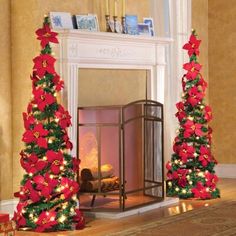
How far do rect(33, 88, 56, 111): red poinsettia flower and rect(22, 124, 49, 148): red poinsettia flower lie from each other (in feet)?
0.61

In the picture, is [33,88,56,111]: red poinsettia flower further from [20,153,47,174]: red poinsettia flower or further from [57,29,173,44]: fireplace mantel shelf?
[57,29,173,44]: fireplace mantel shelf

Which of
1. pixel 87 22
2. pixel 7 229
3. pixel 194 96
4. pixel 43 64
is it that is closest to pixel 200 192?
pixel 194 96

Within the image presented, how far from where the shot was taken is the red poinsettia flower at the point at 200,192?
27.6ft

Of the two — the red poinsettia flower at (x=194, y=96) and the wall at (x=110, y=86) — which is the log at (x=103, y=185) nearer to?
the wall at (x=110, y=86)

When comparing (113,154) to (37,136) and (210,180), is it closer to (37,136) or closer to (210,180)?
(37,136)

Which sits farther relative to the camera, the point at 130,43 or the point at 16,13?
the point at 130,43

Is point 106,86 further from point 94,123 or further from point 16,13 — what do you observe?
point 16,13

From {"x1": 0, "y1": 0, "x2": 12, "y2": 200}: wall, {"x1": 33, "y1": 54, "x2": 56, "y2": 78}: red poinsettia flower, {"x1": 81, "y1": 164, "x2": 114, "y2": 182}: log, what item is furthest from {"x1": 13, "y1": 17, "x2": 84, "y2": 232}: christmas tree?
{"x1": 81, "y1": 164, "x2": 114, "y2": 182}: log

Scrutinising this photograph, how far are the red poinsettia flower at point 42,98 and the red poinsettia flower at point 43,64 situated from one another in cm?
16

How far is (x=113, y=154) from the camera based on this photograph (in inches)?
292

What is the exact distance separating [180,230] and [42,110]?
1.66m

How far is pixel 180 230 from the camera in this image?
6.42 m

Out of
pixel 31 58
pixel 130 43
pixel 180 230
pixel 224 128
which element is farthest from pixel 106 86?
pixel 224 128

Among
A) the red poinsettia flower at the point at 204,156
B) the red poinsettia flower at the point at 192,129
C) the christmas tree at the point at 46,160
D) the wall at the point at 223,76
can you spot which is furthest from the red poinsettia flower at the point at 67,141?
the wall at the point at 223,76
